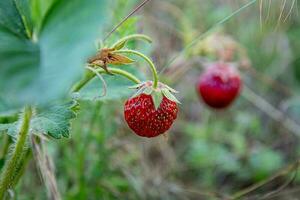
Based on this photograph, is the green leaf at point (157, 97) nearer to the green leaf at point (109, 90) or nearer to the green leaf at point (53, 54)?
the green leaf at point (109, 90)

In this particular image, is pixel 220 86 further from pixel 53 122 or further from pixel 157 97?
pixel 53 122

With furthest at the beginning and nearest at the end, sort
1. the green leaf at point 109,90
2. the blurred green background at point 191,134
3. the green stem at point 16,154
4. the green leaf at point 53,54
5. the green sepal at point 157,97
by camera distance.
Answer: the blurred green background at point 191,134
the green leaf at point 109,90
the green sepal at point 157,97
the green stem at point 16,154
the green leaf at point 53,54

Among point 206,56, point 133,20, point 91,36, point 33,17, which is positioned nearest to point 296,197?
point 206,56

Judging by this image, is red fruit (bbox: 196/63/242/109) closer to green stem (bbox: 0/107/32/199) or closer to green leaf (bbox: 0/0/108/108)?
green stem (bbox: 0/107/32/199)

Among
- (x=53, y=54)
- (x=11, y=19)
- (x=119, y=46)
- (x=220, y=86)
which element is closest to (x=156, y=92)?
(x=119, y=46)

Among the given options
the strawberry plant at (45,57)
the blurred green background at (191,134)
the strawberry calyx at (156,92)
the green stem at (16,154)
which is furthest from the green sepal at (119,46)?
the blurred green background at (191,134)

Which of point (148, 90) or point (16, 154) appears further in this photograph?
point (148, 90)
